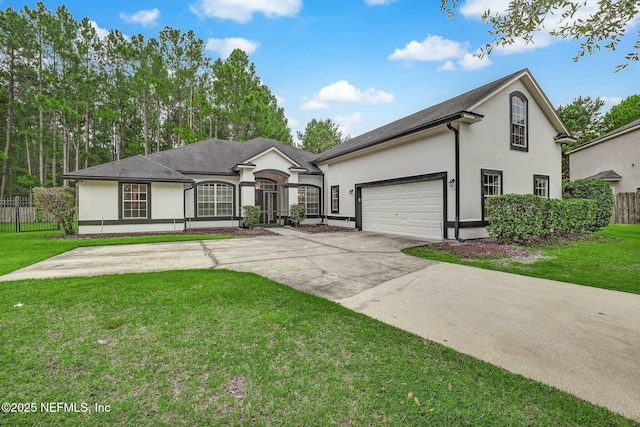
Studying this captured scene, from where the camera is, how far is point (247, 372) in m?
2.38

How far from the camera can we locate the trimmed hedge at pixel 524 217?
8.83 metres

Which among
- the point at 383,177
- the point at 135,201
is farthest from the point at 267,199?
the point at 383,177

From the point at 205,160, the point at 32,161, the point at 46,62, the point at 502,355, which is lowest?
the point at 502,355

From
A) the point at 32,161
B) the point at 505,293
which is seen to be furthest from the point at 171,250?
the point at 32,161

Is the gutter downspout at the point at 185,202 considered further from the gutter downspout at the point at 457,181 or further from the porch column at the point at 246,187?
the gutter downspout at the point at 457,181

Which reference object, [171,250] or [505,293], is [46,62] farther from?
[505,293]

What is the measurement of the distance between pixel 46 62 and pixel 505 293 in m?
34.4

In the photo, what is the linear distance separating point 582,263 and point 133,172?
16.9 m

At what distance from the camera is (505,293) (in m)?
4.57

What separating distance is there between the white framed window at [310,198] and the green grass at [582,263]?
10207 millimetres

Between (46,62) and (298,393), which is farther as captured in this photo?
(46,62)

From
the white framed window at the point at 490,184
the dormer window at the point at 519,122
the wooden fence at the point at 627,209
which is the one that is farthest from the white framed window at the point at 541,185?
the wooden fence at the point at 627,209

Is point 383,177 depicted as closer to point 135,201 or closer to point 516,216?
point 516,216

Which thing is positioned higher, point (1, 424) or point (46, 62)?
point (46, 62)
